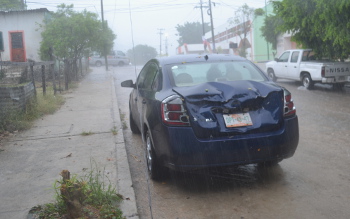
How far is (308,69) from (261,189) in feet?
39.6

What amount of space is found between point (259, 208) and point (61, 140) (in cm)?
450

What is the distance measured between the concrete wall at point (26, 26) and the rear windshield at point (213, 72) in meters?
20.7

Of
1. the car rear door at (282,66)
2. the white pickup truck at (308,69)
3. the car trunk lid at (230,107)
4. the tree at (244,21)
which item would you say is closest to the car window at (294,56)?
the white pickup truck at (308,69)

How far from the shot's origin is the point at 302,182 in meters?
5.09

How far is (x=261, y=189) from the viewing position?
194 inches

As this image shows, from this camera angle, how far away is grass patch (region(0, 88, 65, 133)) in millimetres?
8500

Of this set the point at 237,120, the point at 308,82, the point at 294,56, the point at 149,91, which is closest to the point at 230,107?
the point at 237,120

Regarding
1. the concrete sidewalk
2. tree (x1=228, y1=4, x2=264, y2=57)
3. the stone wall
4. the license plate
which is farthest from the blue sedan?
tree (x1=228, y1=4, x2=264, y2=57)

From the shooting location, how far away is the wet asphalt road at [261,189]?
429 centimetres

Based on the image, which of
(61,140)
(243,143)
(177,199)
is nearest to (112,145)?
(61,140)

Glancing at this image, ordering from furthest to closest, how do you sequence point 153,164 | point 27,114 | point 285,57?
point 285,57 < point 27,114 < point 153,164

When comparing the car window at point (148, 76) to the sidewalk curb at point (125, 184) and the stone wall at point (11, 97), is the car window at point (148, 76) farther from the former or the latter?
the stone wall at point (11, 97)

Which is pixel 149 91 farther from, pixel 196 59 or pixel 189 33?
pixel 189 33

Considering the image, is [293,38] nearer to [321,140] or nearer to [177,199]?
[321,140]
